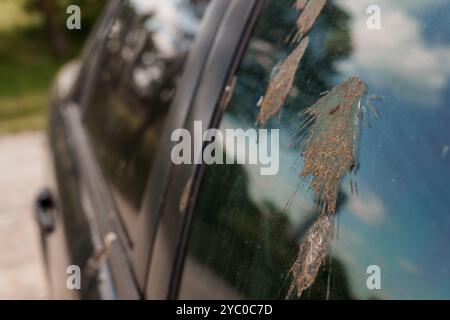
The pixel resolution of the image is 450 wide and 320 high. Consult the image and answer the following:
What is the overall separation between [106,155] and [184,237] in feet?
3.33

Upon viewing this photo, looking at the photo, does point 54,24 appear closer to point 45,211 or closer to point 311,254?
point 45,211

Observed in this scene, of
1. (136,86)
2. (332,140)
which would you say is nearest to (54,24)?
Answer: (136,86)

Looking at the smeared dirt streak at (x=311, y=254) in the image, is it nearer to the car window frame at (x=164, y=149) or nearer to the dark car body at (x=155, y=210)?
the dark car body at (x=155, y=210)

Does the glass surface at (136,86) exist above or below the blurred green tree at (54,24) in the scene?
below

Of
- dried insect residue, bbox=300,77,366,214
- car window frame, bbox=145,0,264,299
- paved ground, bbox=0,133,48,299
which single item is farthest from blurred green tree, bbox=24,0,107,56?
dried insect residue, bbox=300,77,366,214

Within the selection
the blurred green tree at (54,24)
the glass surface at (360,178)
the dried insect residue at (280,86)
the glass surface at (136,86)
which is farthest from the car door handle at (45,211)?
the blurred green tree at (54,24)

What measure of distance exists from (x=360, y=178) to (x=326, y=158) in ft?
0.33

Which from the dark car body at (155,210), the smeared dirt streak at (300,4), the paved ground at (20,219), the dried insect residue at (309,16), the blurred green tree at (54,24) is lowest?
the paved ground at (20,219)

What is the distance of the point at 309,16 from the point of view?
1.38 m

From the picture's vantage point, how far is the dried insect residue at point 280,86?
4.51ft

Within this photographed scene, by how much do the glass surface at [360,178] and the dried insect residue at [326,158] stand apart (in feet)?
0.05
